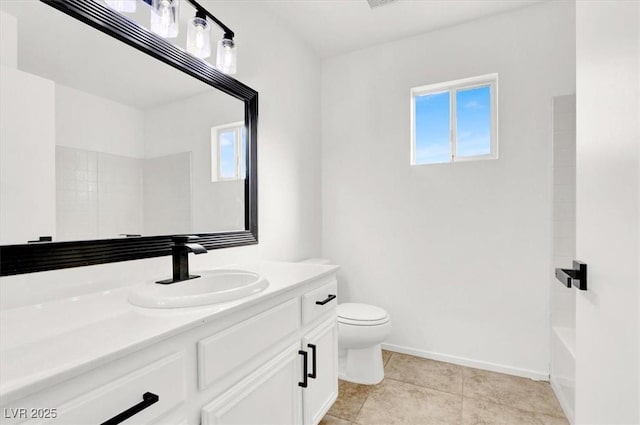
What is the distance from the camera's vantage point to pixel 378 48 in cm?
253

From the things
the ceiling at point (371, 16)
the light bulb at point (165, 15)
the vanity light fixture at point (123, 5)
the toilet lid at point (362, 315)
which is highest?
the ceiling at point (371, 16)

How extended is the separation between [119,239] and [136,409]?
709 millimetres

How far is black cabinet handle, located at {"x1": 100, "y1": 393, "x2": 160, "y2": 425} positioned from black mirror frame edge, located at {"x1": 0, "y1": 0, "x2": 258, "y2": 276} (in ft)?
1.92

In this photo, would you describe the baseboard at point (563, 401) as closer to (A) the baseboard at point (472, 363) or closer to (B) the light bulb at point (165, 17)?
(A) the baseboard at point (472, 363)

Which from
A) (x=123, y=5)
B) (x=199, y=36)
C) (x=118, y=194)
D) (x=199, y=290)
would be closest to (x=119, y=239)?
(x=118, y=194)

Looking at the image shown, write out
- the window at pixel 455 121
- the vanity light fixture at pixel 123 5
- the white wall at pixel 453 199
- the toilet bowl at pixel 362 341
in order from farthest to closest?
the window at pixel 455 121, the white wall at pixel 453 199, the toilet bowl at pixel 362 341, the vanity light fixture at pixel 123 5

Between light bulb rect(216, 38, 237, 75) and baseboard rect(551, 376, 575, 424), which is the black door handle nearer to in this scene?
baseboard rect(551, 376, 575, 424)

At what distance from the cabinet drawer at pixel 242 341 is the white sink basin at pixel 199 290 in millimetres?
100

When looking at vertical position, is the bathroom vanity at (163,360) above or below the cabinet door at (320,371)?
above

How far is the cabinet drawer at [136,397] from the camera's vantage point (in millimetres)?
556

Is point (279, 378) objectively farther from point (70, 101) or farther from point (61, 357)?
point (70, 101)

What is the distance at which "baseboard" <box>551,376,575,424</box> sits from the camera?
1628mm

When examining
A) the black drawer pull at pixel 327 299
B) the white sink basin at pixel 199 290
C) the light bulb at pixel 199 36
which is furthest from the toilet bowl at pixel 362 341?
the light bulb at pixel 199 36

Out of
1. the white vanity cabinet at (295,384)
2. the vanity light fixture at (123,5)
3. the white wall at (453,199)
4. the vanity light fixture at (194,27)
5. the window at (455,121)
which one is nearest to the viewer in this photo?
the white vanity cabinet at (295,384)
